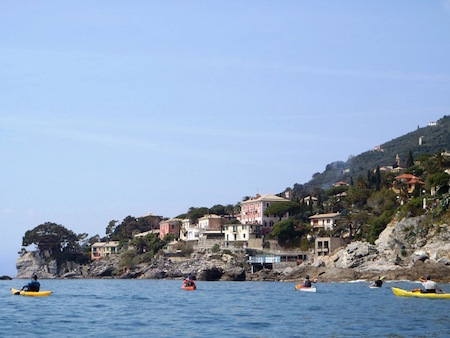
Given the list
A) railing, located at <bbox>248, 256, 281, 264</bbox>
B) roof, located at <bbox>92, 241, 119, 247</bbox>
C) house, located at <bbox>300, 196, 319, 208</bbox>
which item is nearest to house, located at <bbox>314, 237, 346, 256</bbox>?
Answer: railing, located at <bbox>248, 256, 281, 264</bbox>

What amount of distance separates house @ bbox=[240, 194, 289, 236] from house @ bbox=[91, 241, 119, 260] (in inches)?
1325

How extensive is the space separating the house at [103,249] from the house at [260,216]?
33.6 meters

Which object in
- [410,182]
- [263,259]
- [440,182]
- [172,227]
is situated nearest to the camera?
[440,182]

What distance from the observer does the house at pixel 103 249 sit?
487ft

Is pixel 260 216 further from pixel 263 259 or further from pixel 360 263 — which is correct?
pixel 360 263

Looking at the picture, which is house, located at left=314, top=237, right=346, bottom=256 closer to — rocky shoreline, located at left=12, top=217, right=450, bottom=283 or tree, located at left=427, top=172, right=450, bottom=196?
rocky shoreline, located at left=12, top=217, right=450, bottom=283

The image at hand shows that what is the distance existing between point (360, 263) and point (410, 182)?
84.2ft

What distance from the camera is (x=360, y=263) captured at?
8806 cm

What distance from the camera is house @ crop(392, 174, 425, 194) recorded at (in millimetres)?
104062

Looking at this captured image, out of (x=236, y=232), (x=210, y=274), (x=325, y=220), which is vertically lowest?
(x=210, y=274)

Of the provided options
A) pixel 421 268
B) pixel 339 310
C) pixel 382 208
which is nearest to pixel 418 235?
pixel 421 268

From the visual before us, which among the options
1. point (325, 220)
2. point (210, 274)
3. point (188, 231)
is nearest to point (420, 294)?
point (210, 274)

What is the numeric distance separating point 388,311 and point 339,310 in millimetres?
2870

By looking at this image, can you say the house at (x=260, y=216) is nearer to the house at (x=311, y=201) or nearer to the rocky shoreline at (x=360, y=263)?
the house at (x=311, y=201)
